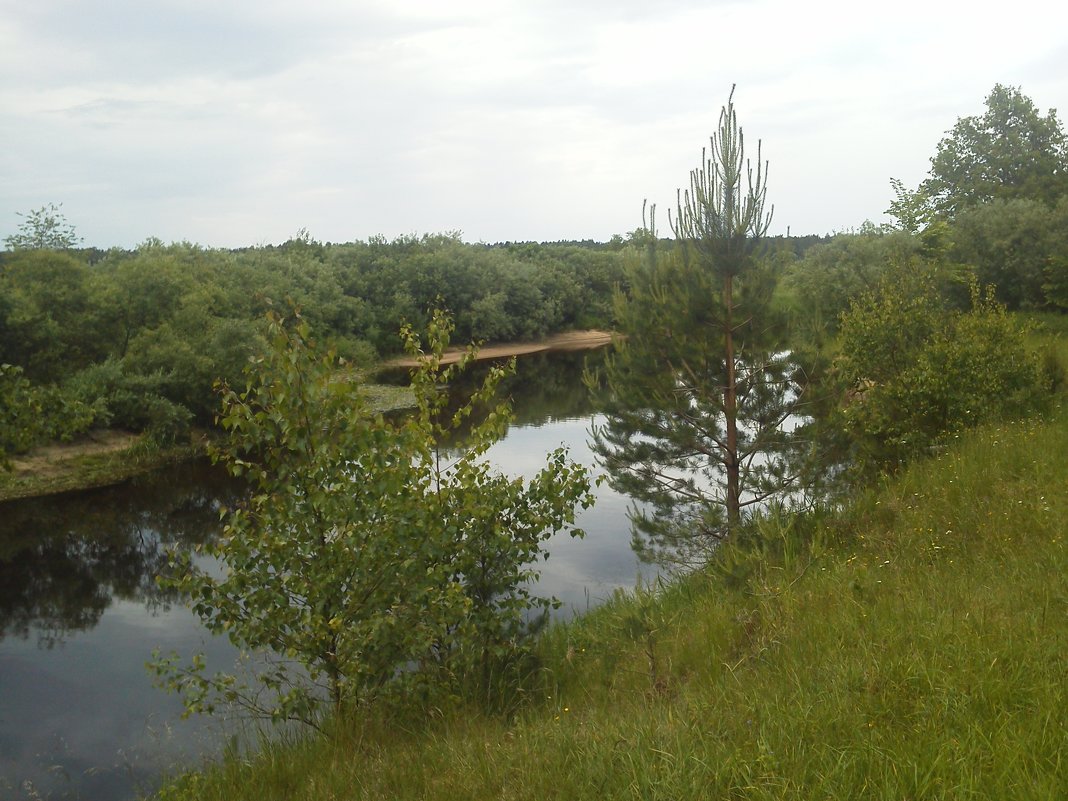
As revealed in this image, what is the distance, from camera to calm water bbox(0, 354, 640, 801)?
9672mm

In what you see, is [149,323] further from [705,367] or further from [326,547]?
[326,547]

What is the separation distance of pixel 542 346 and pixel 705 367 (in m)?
45.9

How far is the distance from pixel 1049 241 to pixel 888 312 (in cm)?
1806

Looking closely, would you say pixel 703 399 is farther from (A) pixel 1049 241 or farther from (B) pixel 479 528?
(A) pixel 1049 241

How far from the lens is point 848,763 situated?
3.46 m

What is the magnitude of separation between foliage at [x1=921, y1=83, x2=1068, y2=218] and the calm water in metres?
28.7

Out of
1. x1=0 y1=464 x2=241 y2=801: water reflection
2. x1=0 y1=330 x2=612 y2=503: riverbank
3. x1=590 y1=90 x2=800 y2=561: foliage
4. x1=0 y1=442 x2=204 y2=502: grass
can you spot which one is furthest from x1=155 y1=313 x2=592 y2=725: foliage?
x1=0 y1=442 x2=204 y2=502: grass

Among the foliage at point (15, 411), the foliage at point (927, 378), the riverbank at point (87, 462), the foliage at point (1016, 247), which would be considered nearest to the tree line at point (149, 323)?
the foliage at point (15, 411)

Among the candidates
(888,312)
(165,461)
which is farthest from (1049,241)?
(165,461)

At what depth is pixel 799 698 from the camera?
13.9 feet

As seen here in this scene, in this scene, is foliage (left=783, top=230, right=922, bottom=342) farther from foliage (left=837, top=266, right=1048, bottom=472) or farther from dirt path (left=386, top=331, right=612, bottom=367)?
foliage (left=837, top=266, right=1048, bottom=472)

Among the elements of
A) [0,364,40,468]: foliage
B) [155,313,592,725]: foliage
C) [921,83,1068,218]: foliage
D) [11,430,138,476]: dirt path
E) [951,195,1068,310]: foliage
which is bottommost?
[11,430,138,476]: dirt path

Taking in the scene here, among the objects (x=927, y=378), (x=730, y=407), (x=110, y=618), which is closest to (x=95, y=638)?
(x=110, y=618)

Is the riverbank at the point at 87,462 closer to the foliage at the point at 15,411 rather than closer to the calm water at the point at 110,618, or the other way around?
the calm water at the point at 110,618
